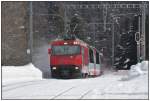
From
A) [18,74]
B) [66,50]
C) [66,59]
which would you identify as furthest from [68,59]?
[18,74]

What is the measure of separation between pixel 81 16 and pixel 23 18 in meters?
10.3

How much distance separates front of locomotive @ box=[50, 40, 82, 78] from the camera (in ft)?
118

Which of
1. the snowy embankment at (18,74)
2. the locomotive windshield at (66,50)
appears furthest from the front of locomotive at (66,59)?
the snowy embankment at (18,74)

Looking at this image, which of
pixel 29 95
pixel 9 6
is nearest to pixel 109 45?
pixel 9 6

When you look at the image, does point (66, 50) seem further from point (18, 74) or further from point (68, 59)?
point (18, 74)

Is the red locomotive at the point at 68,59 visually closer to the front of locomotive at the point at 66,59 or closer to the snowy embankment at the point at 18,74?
the front of locomotive at the point at 66,59

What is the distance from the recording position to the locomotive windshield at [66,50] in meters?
36.4

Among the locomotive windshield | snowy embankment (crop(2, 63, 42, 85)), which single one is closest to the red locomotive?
the locomotive windshield

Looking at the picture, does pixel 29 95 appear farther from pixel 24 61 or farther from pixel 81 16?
pixel 81 16

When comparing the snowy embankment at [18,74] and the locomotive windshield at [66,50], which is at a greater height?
the locomotive windshield at [66,50]

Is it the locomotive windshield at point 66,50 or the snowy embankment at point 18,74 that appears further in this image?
the locomotive windshield at point 66,50

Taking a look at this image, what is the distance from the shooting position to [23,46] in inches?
1957

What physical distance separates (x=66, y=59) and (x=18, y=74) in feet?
24.7

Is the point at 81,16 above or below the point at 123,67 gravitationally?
above
